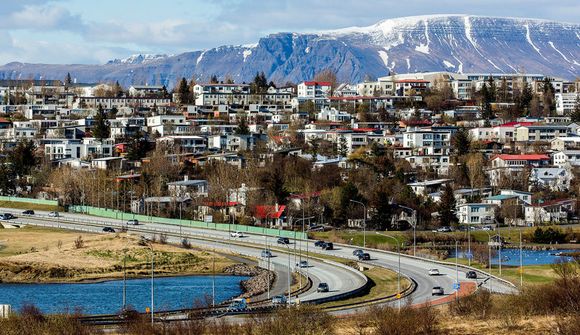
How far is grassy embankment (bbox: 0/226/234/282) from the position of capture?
222 ft

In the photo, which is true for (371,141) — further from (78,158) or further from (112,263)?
(112,263)

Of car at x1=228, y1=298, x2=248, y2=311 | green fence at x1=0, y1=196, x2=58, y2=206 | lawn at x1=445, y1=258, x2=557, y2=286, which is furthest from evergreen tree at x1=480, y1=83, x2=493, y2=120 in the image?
car at x1=228, y1=298, x2=248, y2=311

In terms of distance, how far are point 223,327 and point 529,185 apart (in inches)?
2739

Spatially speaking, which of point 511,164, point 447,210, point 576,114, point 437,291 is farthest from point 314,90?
point 437,291

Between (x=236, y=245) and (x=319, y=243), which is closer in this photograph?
(x=319, y=243)

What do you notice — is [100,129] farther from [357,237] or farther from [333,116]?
[357,237]

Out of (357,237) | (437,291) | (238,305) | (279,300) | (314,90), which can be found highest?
(314,90)

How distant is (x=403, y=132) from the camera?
412 ft

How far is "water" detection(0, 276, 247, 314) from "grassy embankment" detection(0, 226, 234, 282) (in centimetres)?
228

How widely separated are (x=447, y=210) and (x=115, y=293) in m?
39.0

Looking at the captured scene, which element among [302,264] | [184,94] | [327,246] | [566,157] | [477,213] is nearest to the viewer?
[302,264]

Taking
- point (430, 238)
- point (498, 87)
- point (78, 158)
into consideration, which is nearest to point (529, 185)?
point (430, 238)

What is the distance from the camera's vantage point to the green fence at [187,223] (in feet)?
277

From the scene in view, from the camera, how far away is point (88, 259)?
236 feet
